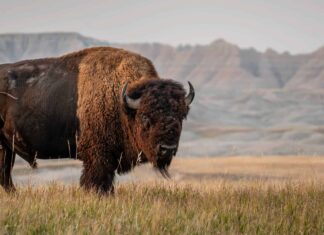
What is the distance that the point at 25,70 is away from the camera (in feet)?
34.8

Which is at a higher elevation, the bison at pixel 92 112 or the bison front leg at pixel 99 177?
the bison at pixel 92 112

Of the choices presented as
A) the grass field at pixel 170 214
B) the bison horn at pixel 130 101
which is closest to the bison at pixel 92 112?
the bison horn at pixel 130 101

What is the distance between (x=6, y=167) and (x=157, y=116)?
10.3ft

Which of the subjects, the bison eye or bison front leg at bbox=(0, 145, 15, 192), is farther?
bison front leg at bbox=(0, 145, 15, 192)

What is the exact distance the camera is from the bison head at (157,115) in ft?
28.3

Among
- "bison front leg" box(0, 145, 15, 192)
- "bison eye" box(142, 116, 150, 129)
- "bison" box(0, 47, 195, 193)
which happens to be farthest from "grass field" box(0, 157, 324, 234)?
"bison front leg" box(0, 145, 15, 192)

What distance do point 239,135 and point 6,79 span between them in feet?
241

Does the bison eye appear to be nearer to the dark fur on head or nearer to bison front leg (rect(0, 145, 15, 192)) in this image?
the dark fur on head

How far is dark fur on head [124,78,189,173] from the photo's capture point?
8.64 metres

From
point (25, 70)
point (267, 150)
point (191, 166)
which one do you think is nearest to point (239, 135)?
point (267, 150)

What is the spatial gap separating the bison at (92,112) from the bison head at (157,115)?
0.01 meters

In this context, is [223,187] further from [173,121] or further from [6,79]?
[6,79]

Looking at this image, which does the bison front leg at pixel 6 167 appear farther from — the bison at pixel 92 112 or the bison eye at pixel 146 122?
the bison eye at pixel 146 122

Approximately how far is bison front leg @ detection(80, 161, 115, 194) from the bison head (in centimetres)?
56
